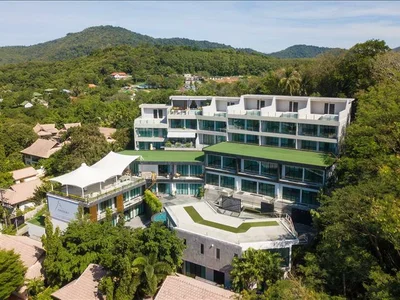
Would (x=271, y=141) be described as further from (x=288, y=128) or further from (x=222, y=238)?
(x=222, y=238)

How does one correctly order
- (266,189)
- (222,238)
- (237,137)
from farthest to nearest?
(237,137) < (266,189) < (222,238)

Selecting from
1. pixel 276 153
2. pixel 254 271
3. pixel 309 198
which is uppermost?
pixel 276 153

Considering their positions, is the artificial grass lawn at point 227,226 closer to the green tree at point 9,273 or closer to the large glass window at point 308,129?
the large glass window at point 308,129

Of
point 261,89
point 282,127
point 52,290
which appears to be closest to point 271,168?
point 282,127

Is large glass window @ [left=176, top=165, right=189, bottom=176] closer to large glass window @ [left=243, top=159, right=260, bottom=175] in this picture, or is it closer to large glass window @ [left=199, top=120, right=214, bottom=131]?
large glass window @ [left=243, top=159, right=260, bottom=175]

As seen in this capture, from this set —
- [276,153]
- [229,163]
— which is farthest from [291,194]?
[229,163]

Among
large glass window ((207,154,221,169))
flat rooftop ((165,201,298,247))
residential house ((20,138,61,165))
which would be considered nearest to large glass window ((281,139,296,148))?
large glass window ((207,154,221,169))

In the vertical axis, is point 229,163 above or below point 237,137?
below
